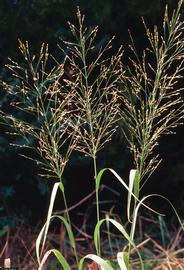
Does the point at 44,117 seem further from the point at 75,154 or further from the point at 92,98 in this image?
the point at 75,154

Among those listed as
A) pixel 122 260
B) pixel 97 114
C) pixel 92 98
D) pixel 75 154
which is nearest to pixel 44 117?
pixel 92 98

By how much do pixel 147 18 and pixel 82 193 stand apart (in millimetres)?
1195

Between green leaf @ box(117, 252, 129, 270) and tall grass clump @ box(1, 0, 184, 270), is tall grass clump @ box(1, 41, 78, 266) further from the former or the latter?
green leaf @ box(117, 252, 129, 270)

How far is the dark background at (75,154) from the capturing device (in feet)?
12.9

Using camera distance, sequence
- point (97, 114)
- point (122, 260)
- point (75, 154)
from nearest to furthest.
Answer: point (122, 260)
point (97, 114)
point (75, 154)

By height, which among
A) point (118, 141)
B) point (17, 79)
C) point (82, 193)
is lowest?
point (82, 193)

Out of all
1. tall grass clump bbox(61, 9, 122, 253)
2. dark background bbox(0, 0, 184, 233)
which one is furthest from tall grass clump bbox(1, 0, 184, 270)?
dark background bbox(0, 0, 184, 233)

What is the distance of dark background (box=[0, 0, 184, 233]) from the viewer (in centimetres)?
394

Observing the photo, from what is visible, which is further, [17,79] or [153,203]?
[153,203]

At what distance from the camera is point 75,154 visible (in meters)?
4.09

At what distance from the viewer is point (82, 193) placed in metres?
4.46

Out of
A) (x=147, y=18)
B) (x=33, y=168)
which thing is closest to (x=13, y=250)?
(x=33, y=168)

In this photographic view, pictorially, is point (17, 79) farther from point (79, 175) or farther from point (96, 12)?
point (79, 175)

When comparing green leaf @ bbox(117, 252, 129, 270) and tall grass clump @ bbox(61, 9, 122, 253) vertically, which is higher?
tall grass clump @ bbox(61, 9, 122, 253)
